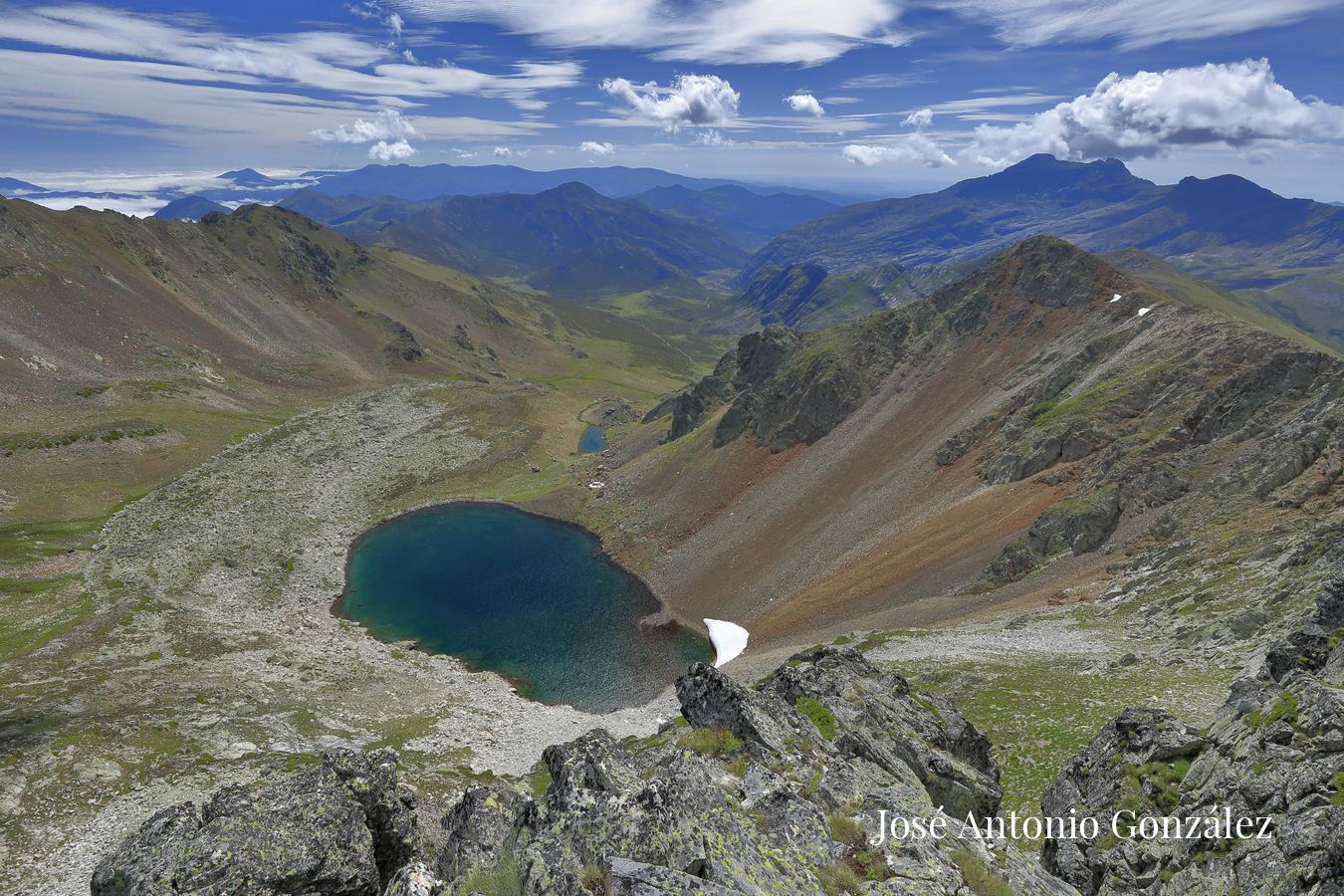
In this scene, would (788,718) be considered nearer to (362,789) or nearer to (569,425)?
(362,789)

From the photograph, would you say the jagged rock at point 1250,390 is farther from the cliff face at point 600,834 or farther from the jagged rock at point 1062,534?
the cliff face at point 600,834

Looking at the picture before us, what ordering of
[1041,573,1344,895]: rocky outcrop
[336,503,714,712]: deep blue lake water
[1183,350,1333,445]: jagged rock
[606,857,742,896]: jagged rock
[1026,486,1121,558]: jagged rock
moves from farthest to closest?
[336,503,714,712]: deep blue lake water
[1183,350,1333,445]: jagged rock
[1026,486,1121,558]: jagged rock
[1041,573,1344,895]: rocky outcrop
[606,857,742,896]: jagged rock

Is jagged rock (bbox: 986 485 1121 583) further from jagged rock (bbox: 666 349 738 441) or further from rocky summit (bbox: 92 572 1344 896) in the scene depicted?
jagged rock (bbox: 666 349 738 441)

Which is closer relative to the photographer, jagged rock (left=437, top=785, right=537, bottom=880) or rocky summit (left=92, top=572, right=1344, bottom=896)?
rocky summit (left=92, top=572, right=1344, bottom=896)

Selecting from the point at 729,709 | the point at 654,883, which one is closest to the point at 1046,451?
the point at 729,709

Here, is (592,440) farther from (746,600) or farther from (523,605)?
(746,600)

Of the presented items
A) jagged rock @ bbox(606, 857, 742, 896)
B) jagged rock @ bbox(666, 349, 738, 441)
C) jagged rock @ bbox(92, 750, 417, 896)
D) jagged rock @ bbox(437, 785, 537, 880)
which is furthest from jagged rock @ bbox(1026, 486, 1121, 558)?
jagged rock @ bbox(666, 349, 738, 441)
